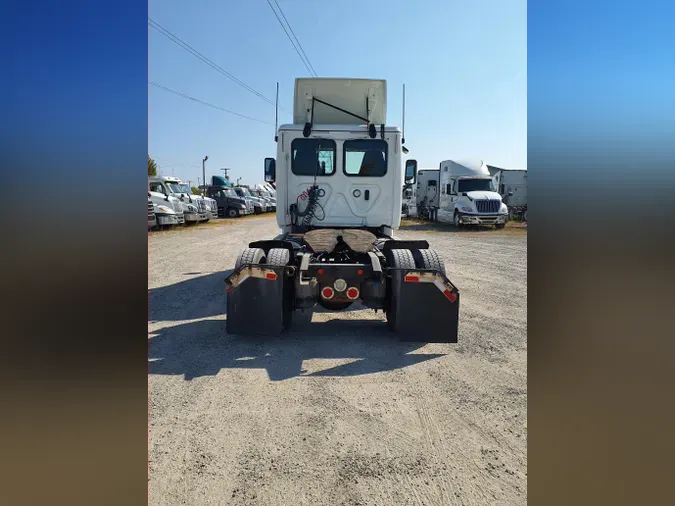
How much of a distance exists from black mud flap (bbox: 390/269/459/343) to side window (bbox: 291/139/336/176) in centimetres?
287

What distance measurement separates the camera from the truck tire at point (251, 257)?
5348mm

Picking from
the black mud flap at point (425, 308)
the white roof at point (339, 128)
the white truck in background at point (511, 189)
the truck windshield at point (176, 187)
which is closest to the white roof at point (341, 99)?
the white roof at point (339, 128)

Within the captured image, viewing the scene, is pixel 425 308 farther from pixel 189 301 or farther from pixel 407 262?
pixel 189 301

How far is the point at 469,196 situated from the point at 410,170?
1495 centimetres

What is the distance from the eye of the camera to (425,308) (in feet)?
16.1

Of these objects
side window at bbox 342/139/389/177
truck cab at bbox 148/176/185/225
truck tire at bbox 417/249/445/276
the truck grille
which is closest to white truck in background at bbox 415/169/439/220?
the truck grille

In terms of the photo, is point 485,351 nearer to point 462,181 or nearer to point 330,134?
point 330,134

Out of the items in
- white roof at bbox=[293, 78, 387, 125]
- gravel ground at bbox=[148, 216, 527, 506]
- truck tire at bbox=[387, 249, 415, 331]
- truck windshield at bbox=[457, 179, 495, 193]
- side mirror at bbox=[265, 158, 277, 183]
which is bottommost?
gravel ground at bbox=[148, 216, 527, 506]

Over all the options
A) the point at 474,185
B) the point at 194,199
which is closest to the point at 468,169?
the point at 474,185

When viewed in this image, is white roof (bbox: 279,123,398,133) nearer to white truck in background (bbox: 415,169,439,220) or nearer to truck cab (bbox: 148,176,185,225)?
truck cab (bbox: 148,176,185,225)

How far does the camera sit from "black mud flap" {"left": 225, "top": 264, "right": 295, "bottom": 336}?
5.00 meters

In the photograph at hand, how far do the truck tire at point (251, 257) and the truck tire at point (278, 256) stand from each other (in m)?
0.11
